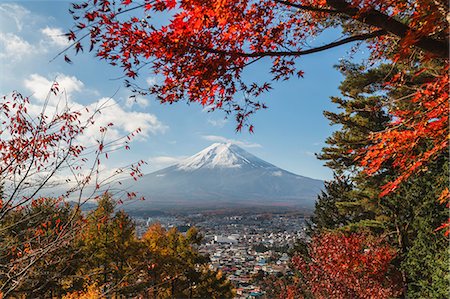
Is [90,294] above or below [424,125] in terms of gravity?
below

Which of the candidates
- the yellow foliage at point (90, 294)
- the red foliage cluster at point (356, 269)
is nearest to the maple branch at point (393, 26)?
the yellow foliage at point (90, 294)

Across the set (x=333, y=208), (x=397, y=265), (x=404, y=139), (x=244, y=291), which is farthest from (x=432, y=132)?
(x=244, y=291)

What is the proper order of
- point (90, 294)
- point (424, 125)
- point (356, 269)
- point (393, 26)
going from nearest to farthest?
point (393, 26)
point (424, 125)
point (90, 294)
point (356, 269)

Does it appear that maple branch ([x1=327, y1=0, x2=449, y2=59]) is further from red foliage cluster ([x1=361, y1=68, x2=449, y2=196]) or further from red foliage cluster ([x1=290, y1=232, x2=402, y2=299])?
red foliage cluster ([x1=290, y1=232, x2=402, y2=299])

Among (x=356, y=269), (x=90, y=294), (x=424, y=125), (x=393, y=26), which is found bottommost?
(x=90, y=294)

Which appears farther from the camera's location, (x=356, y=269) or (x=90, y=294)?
(x=356, y=269)

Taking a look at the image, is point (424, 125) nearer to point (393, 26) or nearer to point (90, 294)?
point (393, 26)

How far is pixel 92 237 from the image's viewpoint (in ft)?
47.4

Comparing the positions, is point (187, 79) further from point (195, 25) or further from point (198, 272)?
point (198, 272)

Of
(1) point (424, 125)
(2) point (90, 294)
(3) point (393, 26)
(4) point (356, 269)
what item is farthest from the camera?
(4) point (356, 269)

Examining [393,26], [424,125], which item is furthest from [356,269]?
[393,26]

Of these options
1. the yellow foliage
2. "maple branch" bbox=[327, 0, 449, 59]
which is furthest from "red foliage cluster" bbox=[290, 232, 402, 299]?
"maple branch" bbox=[327, 0, 449, 59]

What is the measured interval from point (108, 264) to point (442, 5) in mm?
16267

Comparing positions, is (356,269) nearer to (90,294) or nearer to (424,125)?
(424,125)
